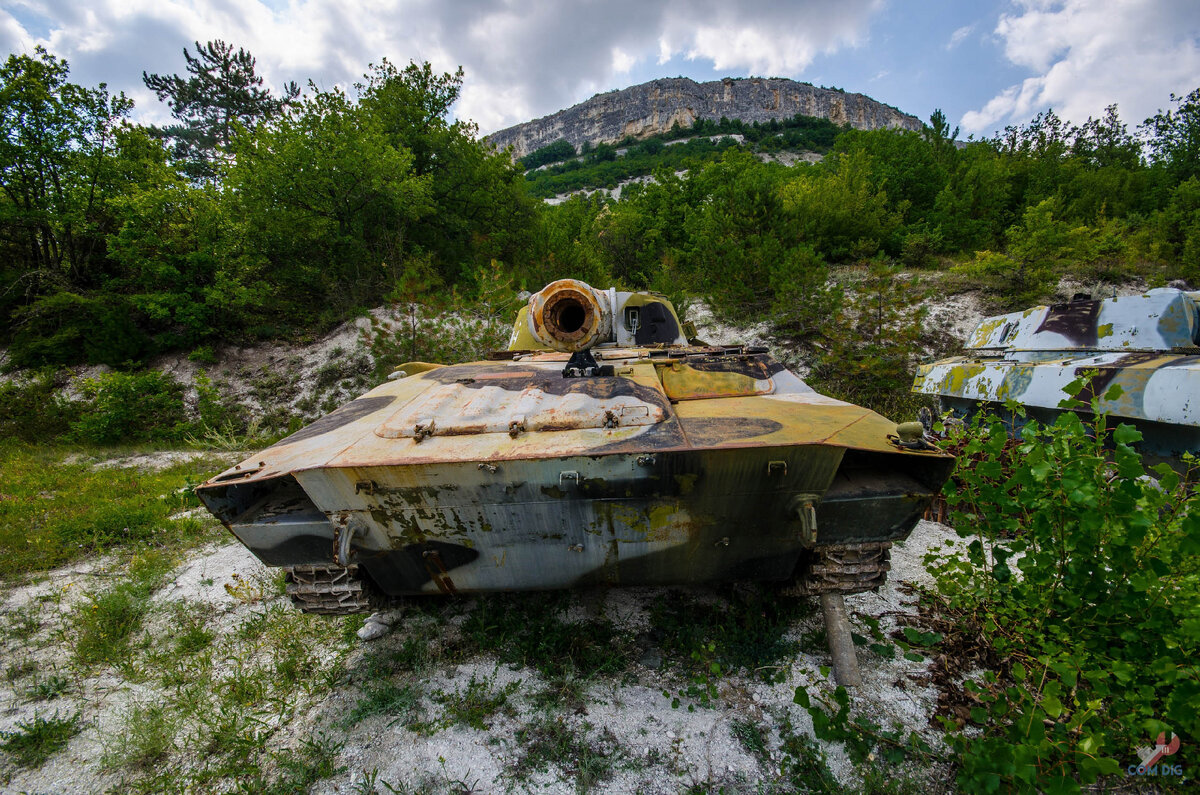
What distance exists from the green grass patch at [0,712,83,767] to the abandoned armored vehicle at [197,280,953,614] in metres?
1.46

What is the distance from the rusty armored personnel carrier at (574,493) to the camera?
2.09m

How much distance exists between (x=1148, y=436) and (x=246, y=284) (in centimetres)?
1594

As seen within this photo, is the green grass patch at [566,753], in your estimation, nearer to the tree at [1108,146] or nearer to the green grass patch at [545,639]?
the green grass patch at [545,639]

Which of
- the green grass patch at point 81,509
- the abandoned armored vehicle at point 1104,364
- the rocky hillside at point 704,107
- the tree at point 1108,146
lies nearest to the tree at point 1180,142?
the tree at point 1108,146

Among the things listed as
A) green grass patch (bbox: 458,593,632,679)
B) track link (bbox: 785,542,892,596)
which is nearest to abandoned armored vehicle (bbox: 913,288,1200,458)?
track link (bbox: 785,542,892,596)

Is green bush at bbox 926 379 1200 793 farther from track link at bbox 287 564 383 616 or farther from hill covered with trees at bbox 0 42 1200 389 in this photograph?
hill covered with trees at bbox 0 42 1200 389

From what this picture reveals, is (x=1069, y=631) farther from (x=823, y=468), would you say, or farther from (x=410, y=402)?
(x=410, y=402)

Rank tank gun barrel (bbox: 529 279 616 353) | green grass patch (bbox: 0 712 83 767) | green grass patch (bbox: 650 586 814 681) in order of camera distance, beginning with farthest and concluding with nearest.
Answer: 1. tank gun barrel (bbox: 529 279 616 353)
2. green grass patch (bbox: 650 586 814 681)
3. green grass patch (bbox: 0 712 83 767)

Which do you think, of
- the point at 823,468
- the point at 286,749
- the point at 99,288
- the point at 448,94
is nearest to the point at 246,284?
the point at 99,288

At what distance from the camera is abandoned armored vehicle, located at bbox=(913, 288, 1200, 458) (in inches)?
152

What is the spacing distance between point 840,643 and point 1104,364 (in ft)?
14.2

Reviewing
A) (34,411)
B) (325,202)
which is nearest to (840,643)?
(325,202)

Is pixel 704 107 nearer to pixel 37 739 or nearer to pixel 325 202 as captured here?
pixel 325 202

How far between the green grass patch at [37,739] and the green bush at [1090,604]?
14.3 feet
